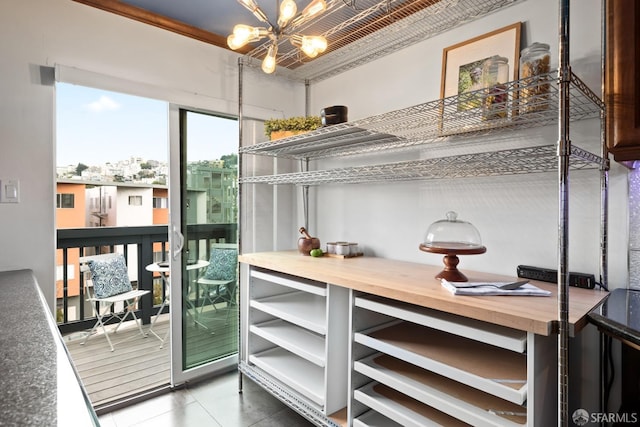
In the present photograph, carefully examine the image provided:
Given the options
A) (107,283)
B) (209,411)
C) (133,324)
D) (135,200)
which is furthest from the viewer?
(135,200)

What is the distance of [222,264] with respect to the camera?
8.49ft

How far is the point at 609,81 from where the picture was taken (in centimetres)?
112

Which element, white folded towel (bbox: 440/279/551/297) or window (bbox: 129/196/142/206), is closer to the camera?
white folded towel (bbox: 440/279/551/297)

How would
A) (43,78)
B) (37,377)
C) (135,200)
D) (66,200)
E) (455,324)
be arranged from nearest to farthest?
(37,377), (455,324), (43,78), (66,200), (135,200)

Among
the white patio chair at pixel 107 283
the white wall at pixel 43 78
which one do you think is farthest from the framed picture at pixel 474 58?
the white patio chair at pixel 107 283

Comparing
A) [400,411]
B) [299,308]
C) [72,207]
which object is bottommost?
[400,411]

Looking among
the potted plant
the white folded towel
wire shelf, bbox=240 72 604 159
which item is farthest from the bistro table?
the white folded towel

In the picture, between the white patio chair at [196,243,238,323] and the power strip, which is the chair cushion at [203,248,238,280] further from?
the power strip

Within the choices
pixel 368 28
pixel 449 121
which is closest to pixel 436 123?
pixel 449 121

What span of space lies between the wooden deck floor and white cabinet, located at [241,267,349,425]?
30cm

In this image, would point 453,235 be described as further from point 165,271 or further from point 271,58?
point 165,271

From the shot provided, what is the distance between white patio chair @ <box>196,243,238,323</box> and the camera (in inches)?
99.8

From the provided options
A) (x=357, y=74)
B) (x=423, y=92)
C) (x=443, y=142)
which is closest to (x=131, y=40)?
(x=357, y=74)

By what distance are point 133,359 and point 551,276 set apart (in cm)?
295
